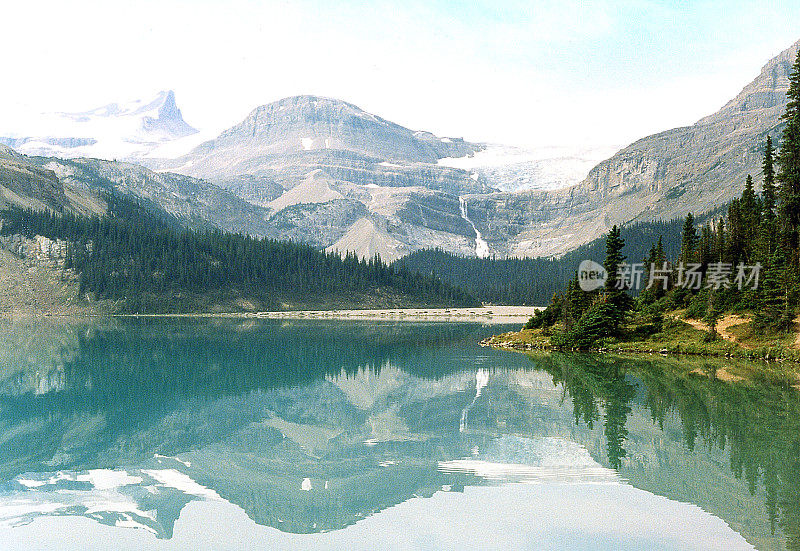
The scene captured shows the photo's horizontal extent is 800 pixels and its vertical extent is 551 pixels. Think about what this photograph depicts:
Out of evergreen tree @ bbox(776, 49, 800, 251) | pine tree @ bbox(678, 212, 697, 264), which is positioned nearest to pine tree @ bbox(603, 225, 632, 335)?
pine tree @ bbox(678, 212, 697, 264)

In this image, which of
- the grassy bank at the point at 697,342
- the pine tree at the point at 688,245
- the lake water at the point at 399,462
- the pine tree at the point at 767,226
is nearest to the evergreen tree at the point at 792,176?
the pine tree at the point at 767,226

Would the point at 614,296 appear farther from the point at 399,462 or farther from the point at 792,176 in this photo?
the point at 399,462

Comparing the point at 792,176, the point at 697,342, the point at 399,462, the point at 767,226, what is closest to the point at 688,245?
the point at 767,226

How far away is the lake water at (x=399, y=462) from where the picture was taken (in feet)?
55.8

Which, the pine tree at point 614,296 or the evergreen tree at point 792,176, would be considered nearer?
the evergreen tree at point 792,176

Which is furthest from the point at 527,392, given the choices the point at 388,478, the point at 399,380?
the point at 388,478

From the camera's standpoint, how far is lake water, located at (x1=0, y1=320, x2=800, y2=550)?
1702cm

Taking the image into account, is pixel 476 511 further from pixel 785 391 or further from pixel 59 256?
pixel 59 256

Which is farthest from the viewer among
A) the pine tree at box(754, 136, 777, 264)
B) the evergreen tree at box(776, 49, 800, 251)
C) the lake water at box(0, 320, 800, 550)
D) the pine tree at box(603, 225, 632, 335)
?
the pine tree at box(603, 225, 632, 335)

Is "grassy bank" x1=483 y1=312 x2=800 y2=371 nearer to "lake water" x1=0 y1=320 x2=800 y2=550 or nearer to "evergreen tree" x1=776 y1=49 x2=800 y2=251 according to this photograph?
"evergreen tree" x1=776 y1=49 x2=800 y2=251

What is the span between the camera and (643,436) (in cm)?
2798

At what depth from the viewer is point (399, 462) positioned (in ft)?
78.8

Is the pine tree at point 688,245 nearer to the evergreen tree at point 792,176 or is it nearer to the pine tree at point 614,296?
the pine tree at point 614,296

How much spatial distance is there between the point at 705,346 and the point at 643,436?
40701 millimetres
